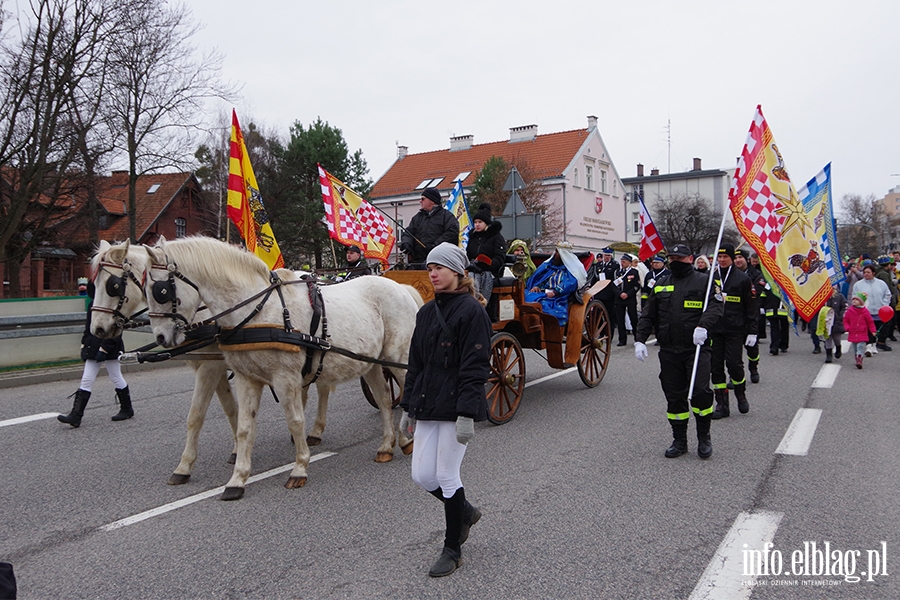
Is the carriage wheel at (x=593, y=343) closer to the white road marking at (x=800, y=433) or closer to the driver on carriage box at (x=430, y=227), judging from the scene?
the driver on carriage box at (x=430, y=227)

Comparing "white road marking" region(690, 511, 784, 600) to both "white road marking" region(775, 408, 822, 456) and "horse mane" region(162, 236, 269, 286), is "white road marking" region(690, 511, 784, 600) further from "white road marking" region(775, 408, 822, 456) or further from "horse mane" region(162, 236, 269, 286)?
"horse mane" region(162, 236, 269, 286)

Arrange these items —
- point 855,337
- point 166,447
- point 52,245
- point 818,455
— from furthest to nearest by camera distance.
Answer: point 52,245 → point 855,337 → point 166,447 → point 818,455

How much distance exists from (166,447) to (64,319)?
299 inches

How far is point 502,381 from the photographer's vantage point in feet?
24.7

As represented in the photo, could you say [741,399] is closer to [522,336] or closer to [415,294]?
[522,336]

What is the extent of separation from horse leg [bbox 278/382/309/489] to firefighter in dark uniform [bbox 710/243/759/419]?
4.72 metres

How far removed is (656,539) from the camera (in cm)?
414

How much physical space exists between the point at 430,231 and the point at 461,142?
4407cm

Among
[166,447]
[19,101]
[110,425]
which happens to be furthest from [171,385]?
→ [19,101]

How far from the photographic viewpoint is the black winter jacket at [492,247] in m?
7.98

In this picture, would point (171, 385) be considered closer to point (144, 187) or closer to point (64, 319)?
point (64, 319)

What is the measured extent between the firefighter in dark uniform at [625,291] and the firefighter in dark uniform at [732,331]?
719 cm

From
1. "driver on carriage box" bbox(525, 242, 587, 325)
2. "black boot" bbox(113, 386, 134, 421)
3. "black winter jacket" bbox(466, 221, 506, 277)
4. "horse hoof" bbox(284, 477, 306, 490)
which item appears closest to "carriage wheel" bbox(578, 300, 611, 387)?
"driver on carriage box" bbox(525, 242, 587, 325)

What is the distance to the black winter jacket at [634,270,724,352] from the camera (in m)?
6.12
